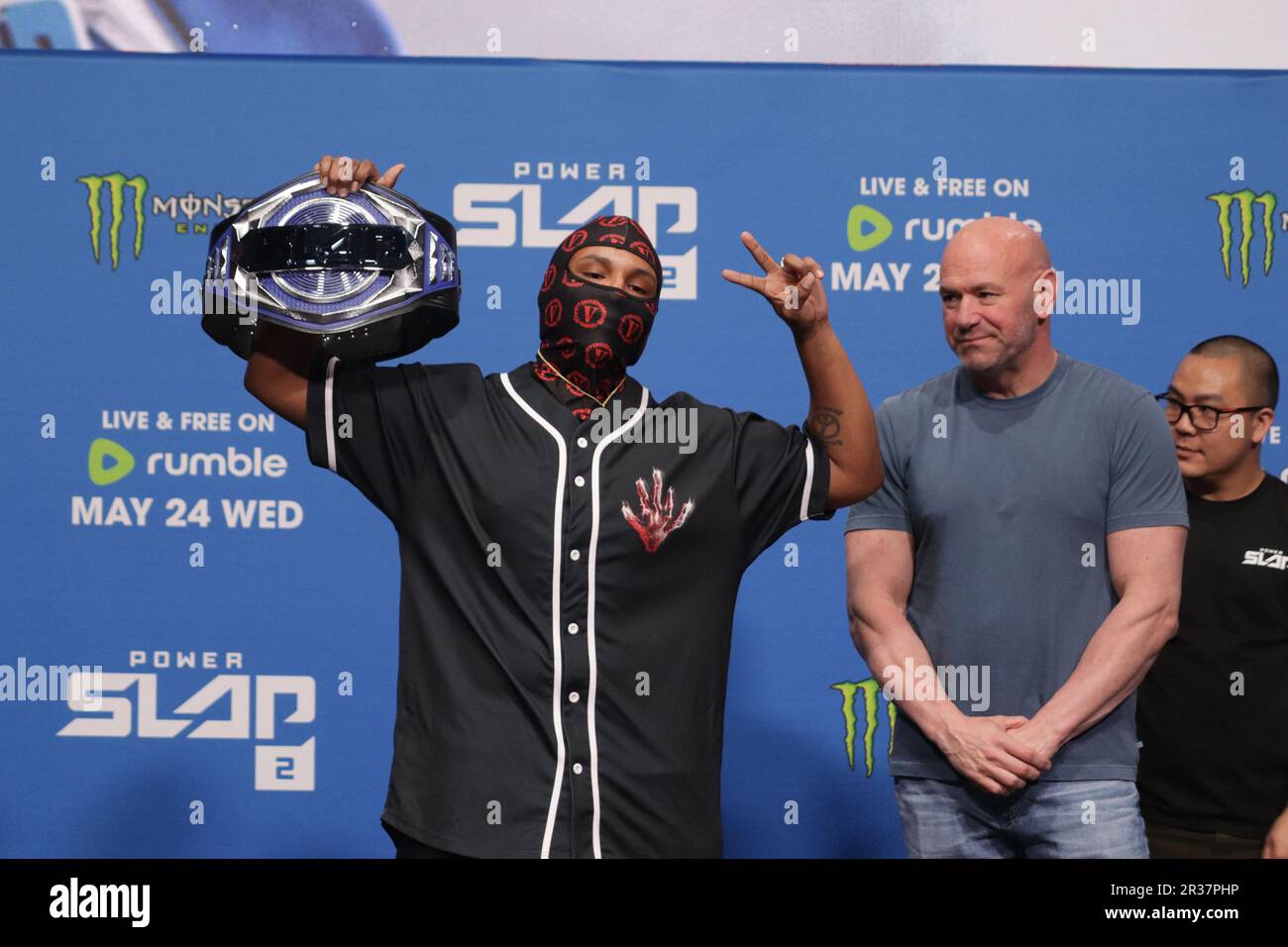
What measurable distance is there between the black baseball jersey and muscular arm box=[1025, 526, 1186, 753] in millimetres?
591

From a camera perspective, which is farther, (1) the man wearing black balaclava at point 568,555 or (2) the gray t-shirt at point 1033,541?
(2) the gray t-shirt at point 1033,541

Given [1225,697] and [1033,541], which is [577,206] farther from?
[1225,697]

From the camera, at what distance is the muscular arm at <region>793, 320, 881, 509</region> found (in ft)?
6.93

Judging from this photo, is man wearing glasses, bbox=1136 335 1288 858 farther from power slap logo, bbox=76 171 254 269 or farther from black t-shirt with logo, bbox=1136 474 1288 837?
power slap logo, bbox=76 171 254 269

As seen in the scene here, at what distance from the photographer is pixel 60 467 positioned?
332 centimetres

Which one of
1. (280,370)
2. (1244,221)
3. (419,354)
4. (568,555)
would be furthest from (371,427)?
(1244,221)

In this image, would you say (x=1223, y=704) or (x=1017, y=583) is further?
(x=1223, y=704)

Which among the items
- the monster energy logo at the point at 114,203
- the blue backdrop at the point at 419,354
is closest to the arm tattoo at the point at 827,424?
the blue backdrop at the point at 419,354

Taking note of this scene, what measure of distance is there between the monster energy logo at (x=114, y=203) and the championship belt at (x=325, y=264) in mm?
1283

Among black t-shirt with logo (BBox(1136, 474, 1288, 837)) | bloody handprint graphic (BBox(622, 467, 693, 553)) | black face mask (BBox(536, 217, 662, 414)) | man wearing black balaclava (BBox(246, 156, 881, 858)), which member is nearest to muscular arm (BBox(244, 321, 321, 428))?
man wearing black balaclava (BBox(246, 156, 881, 858))

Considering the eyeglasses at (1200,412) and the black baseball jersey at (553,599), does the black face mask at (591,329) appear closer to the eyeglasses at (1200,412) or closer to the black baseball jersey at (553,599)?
the black baseball jersey at (553,599)

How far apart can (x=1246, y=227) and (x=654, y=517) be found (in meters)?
2.01

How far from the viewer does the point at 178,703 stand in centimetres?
331

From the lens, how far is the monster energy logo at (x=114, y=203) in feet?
10.9
